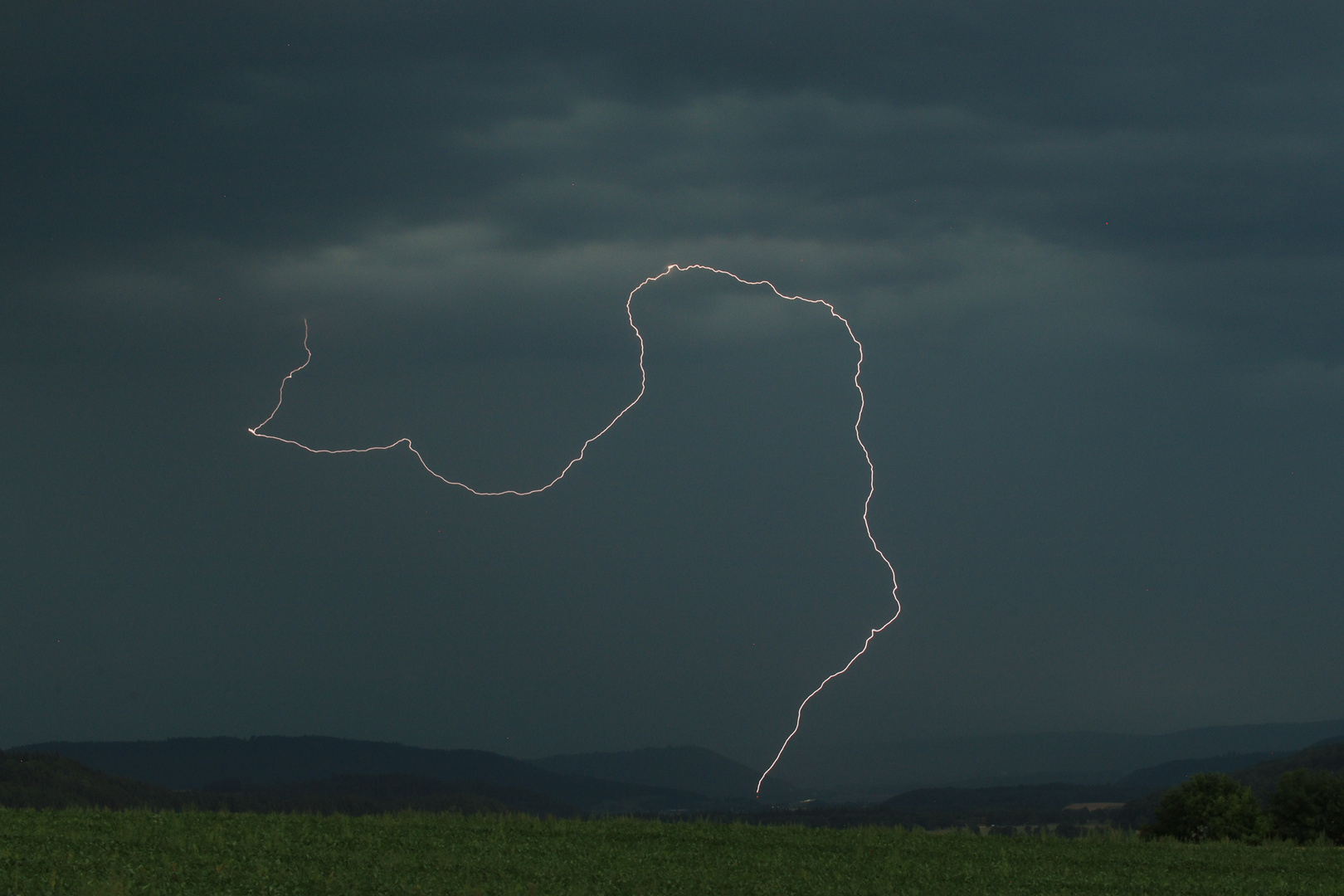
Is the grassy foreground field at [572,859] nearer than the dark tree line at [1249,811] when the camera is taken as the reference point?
Yes

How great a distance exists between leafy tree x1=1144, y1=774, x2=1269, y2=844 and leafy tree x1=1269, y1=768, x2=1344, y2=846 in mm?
2250

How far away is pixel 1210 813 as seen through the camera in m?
41.8

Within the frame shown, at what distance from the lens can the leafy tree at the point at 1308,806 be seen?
4384 centimetres

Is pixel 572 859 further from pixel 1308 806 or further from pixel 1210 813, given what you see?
pixel 1308 806

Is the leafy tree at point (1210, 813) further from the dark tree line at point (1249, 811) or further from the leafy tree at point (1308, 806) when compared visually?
the leafy tree at point (1308, 806)

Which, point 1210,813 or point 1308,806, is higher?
point 1210,813

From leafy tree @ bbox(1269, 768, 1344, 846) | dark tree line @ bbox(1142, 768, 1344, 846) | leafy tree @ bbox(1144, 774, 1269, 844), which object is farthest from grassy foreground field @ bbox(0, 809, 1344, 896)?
leafy tree @ bbox(1269, 768, 1344, 846)

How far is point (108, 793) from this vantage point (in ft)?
360

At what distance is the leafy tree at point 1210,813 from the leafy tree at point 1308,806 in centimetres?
225

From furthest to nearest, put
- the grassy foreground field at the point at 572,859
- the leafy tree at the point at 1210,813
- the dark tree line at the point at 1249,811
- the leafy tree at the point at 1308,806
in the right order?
the leafy tree at the point at 1308,806 → the dark tree line at the point at 1249,811 → the leafy tree at the point at 1210,813 → the grassy foreground field at the point at 572,859

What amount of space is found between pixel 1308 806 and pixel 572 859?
33.3 metres

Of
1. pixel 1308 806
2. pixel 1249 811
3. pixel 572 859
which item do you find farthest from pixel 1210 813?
pixel 572 859

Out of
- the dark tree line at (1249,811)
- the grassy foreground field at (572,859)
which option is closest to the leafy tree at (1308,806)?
the dark tree line at (1249,811)

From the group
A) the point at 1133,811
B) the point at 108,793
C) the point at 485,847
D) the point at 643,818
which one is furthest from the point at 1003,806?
the point at 485,847
